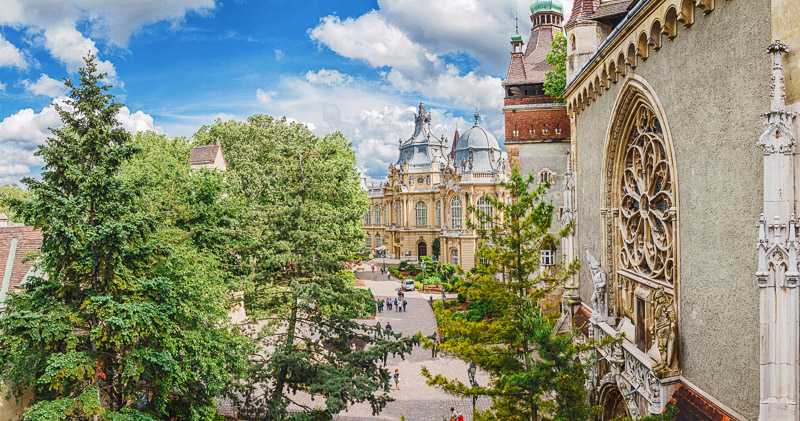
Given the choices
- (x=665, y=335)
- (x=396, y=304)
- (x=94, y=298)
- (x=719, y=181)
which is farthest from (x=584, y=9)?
(x=396, y=304)

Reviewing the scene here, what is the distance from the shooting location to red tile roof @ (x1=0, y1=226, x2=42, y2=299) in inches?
558

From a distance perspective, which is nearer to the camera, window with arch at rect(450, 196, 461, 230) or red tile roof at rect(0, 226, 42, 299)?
red tile roof at rect(0, 226, 42, 299)

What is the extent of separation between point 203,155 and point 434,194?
106 ft

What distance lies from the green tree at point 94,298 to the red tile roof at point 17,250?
10.8ft

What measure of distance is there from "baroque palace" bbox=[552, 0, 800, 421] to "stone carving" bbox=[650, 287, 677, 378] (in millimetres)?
19

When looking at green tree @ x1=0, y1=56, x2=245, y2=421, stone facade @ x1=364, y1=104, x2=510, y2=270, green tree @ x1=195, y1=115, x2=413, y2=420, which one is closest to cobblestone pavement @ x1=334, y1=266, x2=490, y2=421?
green tree @ x1=195, y1=115, x2=413, y2=420

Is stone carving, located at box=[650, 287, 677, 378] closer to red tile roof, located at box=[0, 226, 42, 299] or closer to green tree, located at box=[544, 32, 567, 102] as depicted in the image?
red tile roof, located at box=[0, 226, 42, 299]

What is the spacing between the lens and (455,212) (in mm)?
59969

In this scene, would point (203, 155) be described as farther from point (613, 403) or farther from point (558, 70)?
point (613, 403)

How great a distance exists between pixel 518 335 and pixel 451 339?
4.41 feet

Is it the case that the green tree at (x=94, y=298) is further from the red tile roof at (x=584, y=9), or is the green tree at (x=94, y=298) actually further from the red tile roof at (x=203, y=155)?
the red tile roof at (x=203, y=155)

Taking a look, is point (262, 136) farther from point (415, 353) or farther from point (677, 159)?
point (677, 159)

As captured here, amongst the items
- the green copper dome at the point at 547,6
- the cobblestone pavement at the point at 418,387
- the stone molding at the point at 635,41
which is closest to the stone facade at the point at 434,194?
the cobblestone pavement at the point at 418,387

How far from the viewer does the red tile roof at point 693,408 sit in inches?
306
